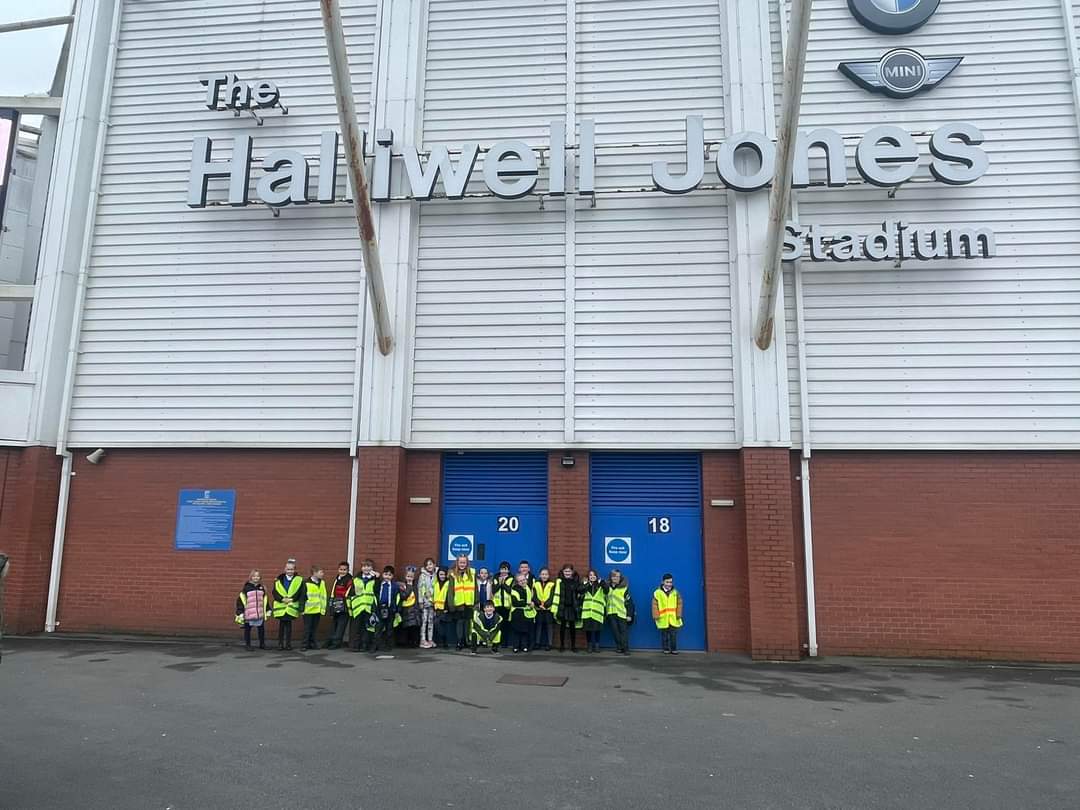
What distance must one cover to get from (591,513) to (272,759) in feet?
24.1

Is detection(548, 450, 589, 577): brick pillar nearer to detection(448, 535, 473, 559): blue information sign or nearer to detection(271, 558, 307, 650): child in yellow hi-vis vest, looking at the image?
detection(448, 535, 473, 559): blue information sign

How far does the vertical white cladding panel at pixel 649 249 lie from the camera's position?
12.6 m

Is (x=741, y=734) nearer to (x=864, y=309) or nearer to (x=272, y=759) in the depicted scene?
(x=272, y=759)

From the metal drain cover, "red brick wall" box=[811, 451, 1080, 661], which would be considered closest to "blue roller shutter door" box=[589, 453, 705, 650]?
"red brick wall" box=[811, 451, 1080, 661]

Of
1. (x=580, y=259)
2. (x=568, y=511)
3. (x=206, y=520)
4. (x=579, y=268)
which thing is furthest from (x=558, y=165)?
(x=206, y=520)

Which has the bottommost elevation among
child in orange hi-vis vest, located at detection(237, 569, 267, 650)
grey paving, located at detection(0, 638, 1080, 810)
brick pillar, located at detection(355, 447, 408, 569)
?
grey paving, located at detection(0, 638, 1080, 810)

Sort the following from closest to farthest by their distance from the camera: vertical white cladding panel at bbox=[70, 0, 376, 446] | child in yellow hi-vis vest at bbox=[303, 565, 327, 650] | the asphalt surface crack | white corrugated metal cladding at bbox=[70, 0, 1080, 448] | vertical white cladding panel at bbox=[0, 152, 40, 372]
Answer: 1. the asphalt surface crack
2. child in yellow hi-vis vest at bbox=[303, 565, 327, 650]
3. white corrugated metal cladding at bbox=[70, 0, 1080, 448]
4. vertical white cladding panel at bbox=[70, 0, 376, 446]
5. vertical white cladding panel at bbox=[0, 152, 40, 372]

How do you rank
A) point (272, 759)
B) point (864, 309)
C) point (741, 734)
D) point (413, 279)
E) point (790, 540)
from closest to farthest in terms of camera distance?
point (272, 759) < point (741, 734) < point (790, 540) < point (864, 309) < point (413, 279)

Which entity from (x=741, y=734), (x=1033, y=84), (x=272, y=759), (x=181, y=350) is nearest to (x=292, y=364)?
(x=181, y=350)

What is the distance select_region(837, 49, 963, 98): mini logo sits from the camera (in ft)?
42.8

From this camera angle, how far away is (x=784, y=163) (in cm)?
989

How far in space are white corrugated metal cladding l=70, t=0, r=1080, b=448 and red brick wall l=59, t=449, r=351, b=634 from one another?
0.48 m

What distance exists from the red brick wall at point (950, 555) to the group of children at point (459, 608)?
2743 mm

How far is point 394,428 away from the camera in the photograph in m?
12.8
